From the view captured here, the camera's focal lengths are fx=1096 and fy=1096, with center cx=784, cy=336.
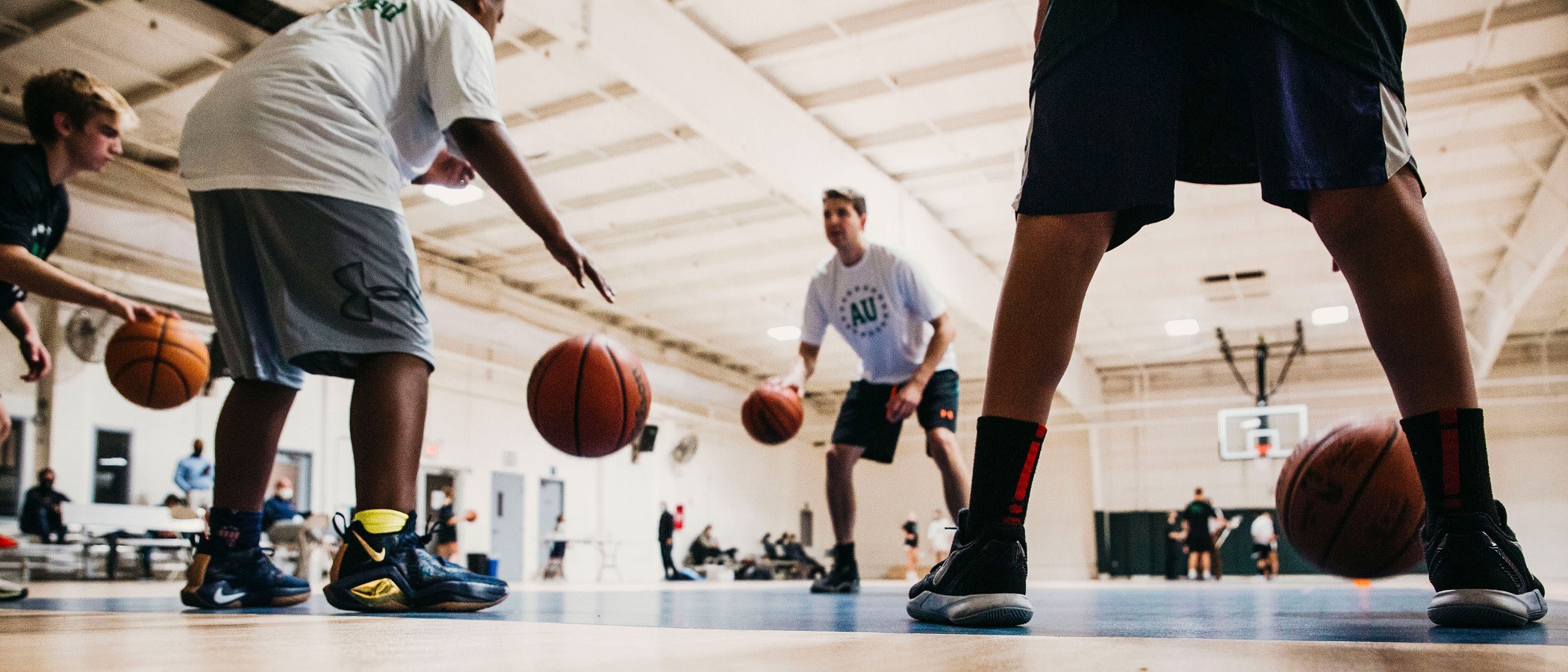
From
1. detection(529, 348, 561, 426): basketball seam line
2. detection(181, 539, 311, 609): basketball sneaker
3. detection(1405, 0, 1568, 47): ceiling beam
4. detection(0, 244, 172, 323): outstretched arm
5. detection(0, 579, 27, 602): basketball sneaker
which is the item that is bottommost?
detection(0, 579, 27, 602): basketball sneaker

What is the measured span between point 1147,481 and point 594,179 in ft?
46.6

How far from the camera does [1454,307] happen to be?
1404mm

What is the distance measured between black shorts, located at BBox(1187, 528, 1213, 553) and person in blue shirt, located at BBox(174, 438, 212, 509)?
13475 mm

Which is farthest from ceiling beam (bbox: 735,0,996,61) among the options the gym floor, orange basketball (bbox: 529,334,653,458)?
the gym floor

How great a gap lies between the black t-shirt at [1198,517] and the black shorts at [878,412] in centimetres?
1371

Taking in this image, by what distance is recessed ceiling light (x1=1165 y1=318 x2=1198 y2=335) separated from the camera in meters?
17.6

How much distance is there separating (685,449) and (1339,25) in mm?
18819

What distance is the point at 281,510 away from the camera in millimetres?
11289

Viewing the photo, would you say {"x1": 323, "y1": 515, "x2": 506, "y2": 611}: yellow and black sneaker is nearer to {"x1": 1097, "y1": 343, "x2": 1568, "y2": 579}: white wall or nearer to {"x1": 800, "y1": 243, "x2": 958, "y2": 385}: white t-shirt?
{"x1": 800, "y1": 243, "x2": 958, "y2": 385}: white t-shirt

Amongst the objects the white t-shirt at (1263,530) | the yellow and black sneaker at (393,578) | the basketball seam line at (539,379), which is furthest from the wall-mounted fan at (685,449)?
the yellow and black sneaker at (393,578)

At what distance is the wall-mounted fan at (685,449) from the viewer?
65.2 ft

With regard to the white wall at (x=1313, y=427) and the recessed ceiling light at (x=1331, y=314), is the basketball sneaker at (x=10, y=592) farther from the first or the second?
the white wall at (x=1313, y=427)

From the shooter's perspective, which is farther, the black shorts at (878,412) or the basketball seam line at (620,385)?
the black shorts at (878,412)

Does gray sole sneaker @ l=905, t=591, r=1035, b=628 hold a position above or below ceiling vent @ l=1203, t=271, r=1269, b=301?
below
